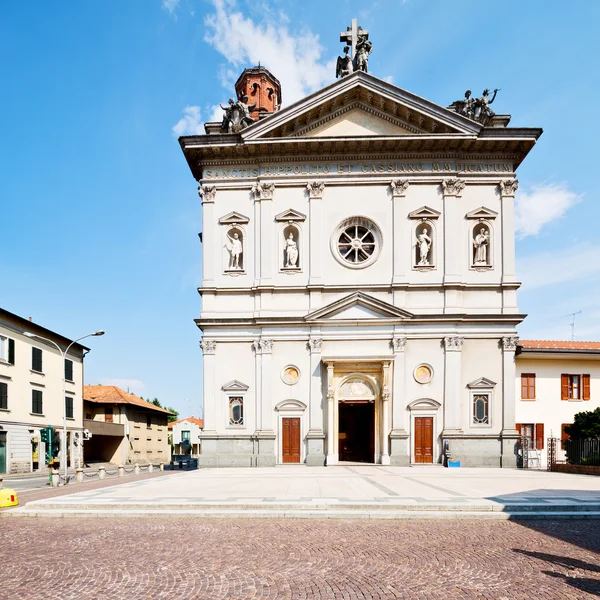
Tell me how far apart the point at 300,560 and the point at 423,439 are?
20.1 m

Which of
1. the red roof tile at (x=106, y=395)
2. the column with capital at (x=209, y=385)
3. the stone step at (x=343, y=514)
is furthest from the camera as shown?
the red roof tile at (x=106, y=395)

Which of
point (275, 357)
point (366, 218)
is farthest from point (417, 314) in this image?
point (275, 357)

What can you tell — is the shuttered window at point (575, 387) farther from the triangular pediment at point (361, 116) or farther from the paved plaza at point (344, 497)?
the triangular pediment at point (361, 116)

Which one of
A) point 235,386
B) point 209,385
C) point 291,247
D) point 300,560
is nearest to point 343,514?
point 300,560

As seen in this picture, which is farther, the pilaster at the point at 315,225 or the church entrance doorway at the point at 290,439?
the pilaster at the point at 315,225

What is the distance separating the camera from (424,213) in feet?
96.0

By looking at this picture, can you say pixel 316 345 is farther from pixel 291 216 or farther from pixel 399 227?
pixel 399 227

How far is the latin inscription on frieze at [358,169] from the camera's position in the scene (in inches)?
1158

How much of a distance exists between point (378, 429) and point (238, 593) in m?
21.5

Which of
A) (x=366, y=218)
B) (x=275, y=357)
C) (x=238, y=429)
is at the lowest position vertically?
(x=238, y=429)

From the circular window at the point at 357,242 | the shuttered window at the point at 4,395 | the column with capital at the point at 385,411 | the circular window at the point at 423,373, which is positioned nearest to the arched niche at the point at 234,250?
the circular window at the point at 357,242

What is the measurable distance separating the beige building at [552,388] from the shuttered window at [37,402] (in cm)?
3260

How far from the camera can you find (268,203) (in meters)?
29.5

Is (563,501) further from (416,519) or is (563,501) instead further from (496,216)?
(496,216)
